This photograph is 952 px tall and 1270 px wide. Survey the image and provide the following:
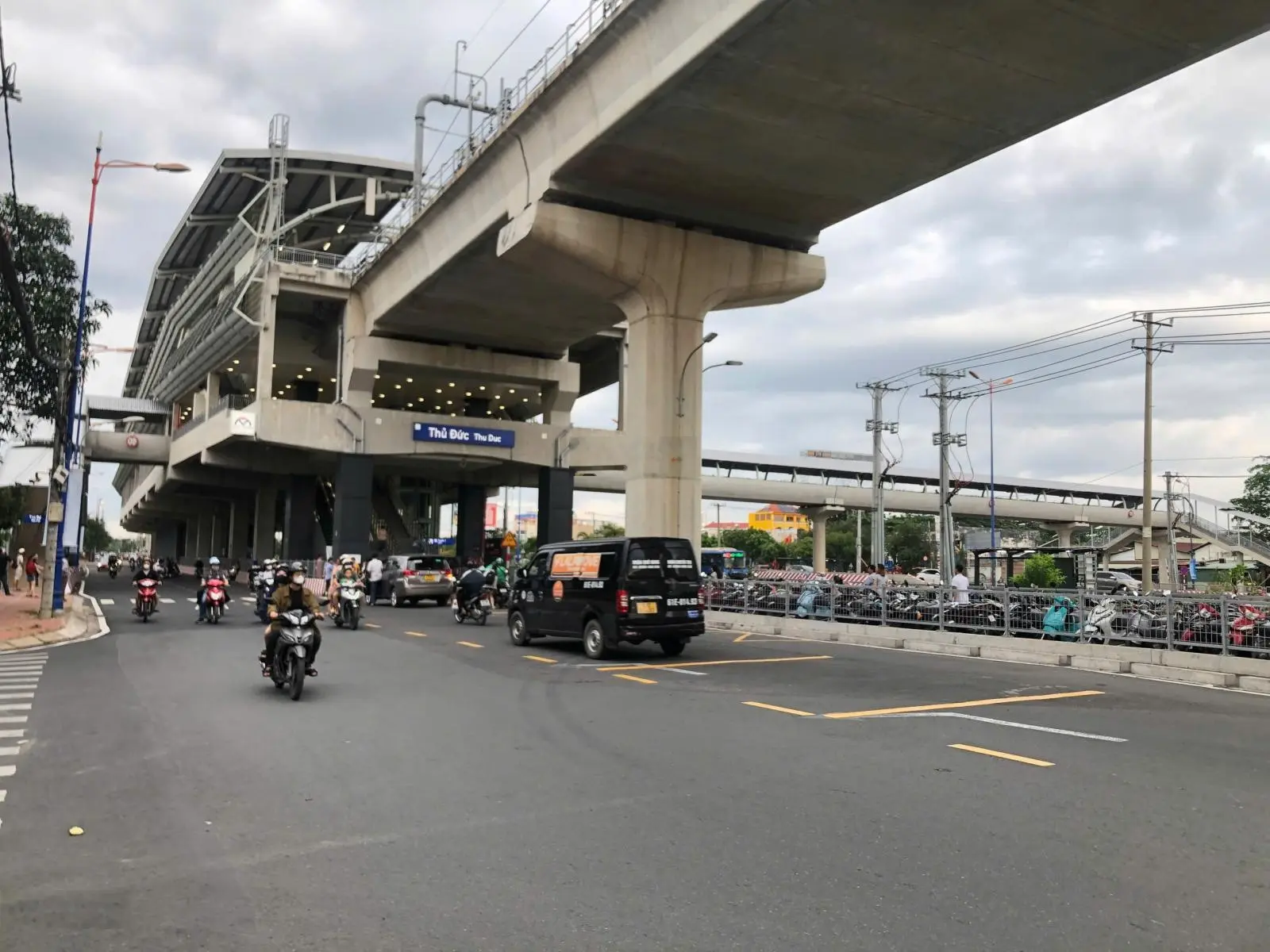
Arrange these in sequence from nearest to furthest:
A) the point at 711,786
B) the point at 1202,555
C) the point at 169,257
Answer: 1. the point at 711,786
2. the point at 169,257
3. the point at 1202,555

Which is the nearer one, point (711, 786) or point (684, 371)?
point (711, 786)

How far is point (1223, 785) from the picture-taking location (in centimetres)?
707

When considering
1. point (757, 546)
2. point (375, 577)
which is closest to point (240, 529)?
point (375, 577)

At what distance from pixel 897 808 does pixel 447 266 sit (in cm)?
3056

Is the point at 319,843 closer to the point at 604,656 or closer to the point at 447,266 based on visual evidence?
the point at 604,656

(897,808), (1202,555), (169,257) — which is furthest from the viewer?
(1202,555)

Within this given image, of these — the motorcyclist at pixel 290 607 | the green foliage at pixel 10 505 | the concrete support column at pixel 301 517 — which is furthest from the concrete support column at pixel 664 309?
the green foliage at pixel 10 505

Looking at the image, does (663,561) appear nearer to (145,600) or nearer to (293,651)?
(293,651)

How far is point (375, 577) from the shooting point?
32219 millimetres

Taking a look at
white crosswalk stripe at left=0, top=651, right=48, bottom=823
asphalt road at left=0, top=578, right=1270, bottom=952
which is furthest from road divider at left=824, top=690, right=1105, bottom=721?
white crosswalk stripe at left=0, top=651, right=48, bottom=823

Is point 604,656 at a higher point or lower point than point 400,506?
lower

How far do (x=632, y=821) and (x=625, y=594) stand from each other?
383 inches

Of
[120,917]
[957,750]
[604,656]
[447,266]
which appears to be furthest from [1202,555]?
[120,917]

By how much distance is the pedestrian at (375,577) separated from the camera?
31.9 metres
